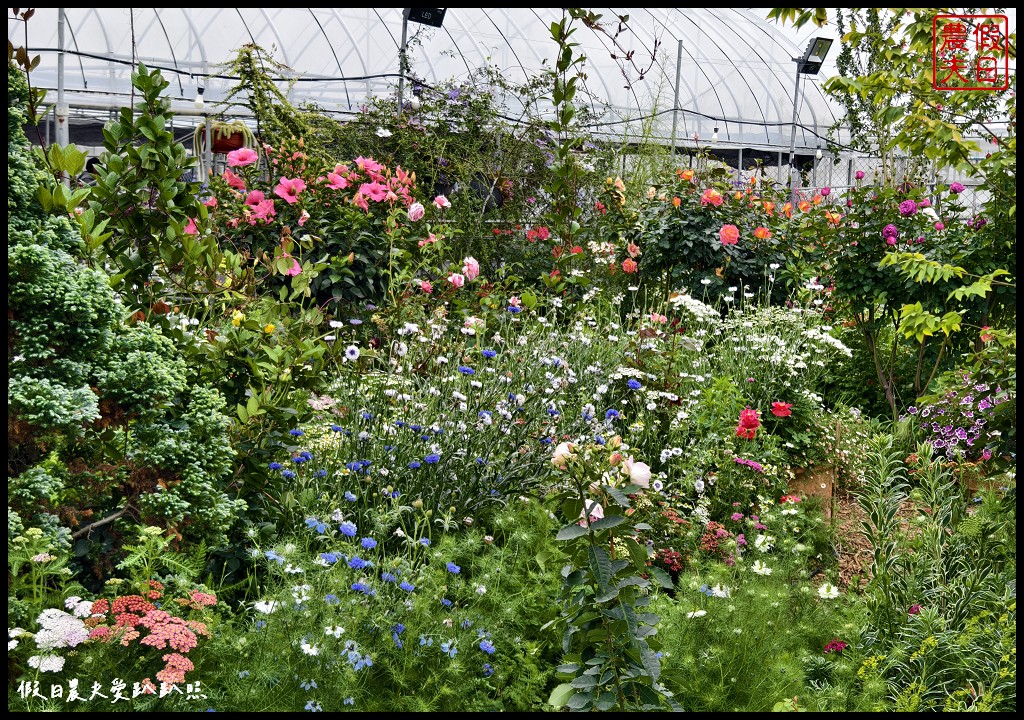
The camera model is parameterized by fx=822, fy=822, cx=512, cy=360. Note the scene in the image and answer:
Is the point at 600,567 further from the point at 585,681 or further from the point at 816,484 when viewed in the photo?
the point at 816,484

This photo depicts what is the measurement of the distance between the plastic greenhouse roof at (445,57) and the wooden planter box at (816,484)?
5.82 meters

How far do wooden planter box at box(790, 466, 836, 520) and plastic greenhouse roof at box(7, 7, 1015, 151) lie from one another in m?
5.82

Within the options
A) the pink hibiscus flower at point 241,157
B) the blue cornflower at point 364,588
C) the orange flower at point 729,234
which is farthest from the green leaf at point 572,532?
the orange flower at point 729,234

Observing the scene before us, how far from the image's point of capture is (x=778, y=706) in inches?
85.4

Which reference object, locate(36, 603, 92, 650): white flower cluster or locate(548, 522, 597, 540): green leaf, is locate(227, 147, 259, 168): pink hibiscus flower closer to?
locate(36, 603, 92, 650): white flower cluster

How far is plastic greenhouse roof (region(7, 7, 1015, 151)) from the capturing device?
12.0 m

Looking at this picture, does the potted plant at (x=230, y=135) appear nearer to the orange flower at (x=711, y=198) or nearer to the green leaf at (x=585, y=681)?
the orange flower at (x=711, y=198)

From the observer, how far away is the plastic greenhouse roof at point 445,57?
11961 millimetres

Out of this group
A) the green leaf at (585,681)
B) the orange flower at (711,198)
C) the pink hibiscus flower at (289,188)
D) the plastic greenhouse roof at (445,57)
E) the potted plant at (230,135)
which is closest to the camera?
the green leaf at (585,681)

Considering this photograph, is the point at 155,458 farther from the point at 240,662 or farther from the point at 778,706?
the point at 778,706

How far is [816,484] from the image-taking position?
163 inches

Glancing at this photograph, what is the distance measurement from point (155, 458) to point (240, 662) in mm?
570

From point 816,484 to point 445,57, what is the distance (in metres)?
12.1

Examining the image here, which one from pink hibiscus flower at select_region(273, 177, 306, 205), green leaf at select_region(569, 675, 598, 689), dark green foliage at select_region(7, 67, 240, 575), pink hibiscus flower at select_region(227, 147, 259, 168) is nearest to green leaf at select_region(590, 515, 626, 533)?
green leaf at select_region(569, 675, 598, 689)
